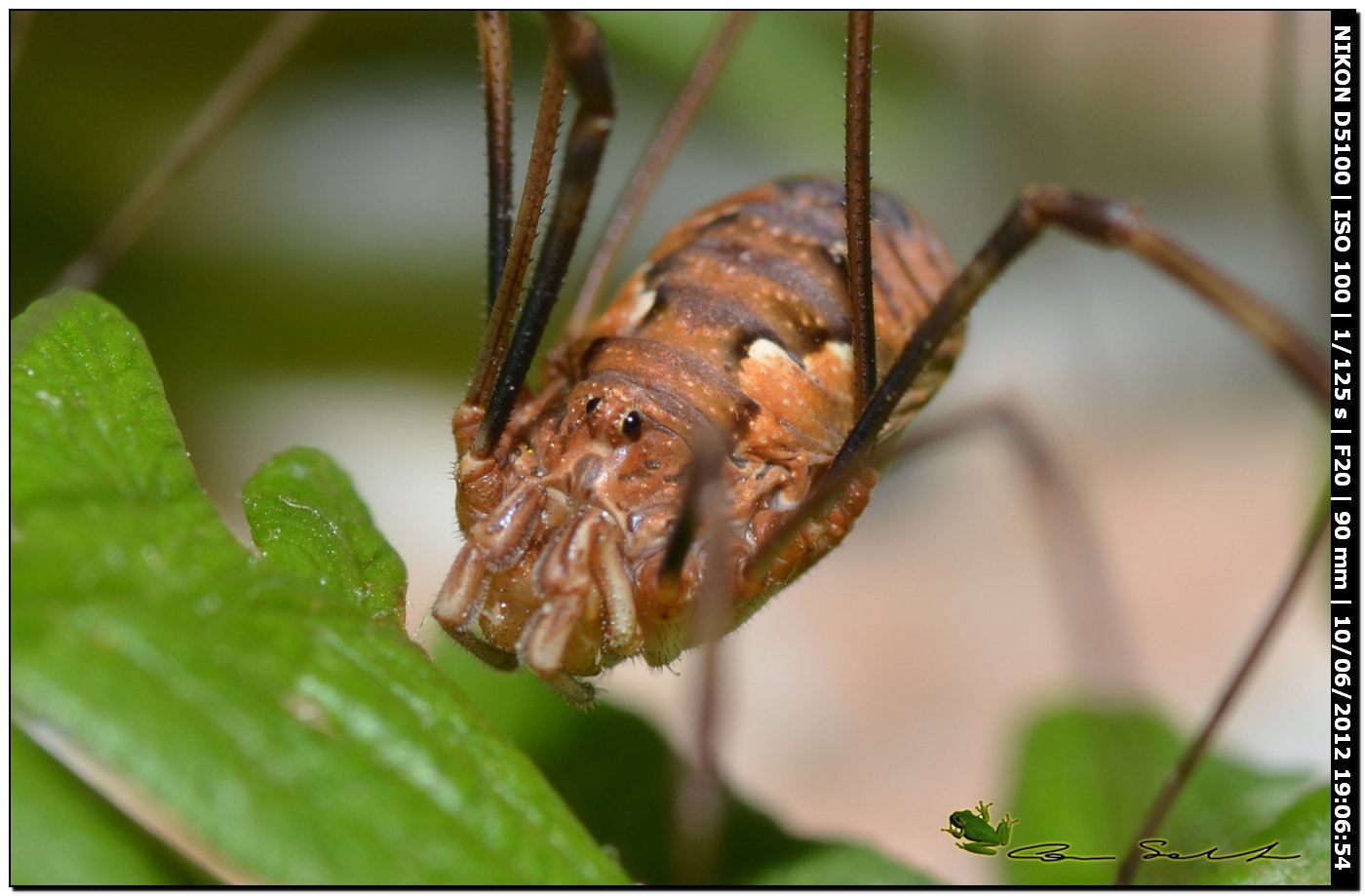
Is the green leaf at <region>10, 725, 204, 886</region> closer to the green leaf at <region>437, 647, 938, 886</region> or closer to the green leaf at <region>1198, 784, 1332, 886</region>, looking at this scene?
Answer: the green leaf at <region>437, 647, 938, 886</region>

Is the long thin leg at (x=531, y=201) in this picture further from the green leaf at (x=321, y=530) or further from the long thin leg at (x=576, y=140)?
the green leaf at (x=321, y=530)

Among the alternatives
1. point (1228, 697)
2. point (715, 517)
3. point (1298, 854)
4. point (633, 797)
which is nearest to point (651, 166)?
point (715, 517)

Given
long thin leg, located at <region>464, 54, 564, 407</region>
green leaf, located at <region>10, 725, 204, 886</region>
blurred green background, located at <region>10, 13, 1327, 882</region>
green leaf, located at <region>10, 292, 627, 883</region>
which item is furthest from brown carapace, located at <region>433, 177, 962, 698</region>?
blurred green background, located at <region>10, 13, 1327, 882</region>

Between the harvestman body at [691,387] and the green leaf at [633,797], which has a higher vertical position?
the harvestman body at [691,387]

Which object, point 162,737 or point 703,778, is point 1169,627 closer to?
point 703,778

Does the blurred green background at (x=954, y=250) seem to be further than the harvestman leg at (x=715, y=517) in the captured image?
Yes

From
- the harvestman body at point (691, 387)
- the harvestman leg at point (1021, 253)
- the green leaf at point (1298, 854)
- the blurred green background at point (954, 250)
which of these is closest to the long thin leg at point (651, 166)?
the harvestman body at point (691, 387)
